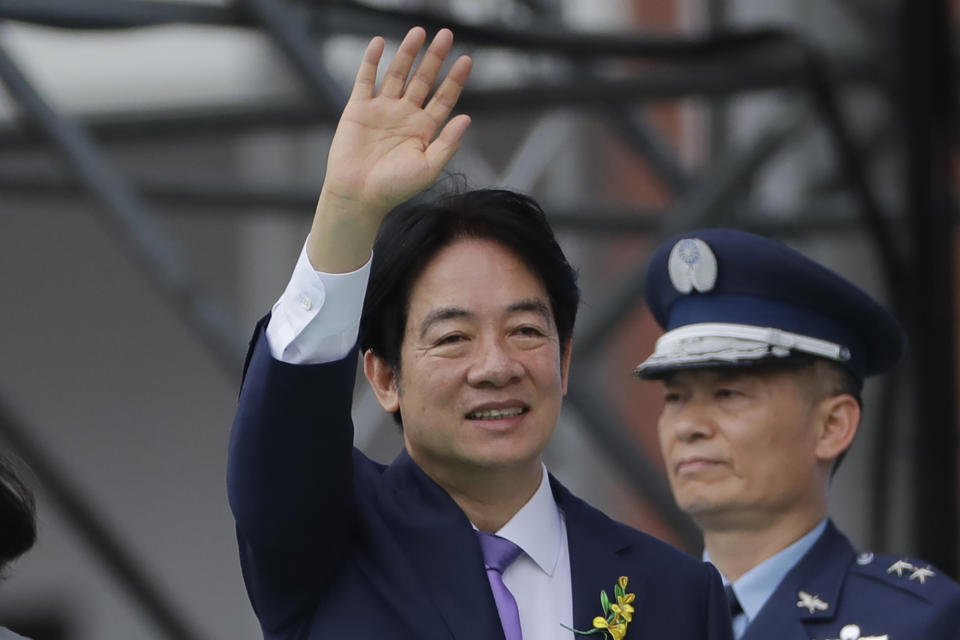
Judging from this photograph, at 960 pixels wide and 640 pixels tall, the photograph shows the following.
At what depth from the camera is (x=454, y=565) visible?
1.75 metres

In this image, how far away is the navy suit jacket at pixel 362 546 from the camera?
1632 mm

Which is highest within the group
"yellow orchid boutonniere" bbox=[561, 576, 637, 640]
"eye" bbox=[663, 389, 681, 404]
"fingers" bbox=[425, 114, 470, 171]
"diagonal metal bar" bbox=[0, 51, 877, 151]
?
"diagonal metal bar" bbox=[0, 51, 877, 151]

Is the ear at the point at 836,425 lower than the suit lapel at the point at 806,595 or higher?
higher

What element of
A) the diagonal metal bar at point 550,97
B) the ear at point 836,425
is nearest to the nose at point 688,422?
the ear at point 836,425

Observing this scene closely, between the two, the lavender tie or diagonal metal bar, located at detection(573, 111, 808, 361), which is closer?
the lavender tie

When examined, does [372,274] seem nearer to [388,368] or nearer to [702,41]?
[388,368]

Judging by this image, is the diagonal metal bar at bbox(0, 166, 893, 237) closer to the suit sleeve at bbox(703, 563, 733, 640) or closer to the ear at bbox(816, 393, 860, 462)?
the ear at bbox(816, 393, 860, 462)

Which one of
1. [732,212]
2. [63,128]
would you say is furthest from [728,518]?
[732,212]

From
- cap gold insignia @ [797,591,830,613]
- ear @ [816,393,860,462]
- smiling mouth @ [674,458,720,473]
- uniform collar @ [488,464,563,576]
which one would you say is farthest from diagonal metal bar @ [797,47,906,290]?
uniform collar @ [488,464,563,576]

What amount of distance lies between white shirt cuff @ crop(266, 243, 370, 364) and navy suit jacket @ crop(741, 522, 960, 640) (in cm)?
95

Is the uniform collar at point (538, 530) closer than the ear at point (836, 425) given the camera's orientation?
Yes

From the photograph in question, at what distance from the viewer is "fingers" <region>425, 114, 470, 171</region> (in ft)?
5.40

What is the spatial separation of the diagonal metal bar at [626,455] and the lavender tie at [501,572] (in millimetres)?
2728

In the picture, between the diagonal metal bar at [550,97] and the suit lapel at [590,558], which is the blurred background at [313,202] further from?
the suit lapel at [590,558]
